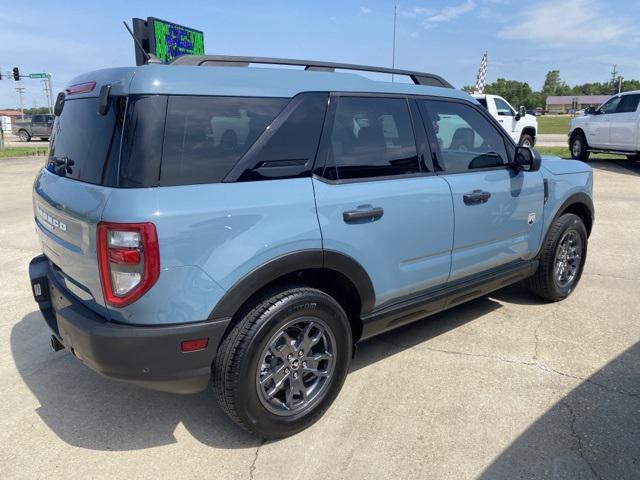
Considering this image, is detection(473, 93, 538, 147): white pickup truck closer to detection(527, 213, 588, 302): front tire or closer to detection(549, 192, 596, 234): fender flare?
detection(549, 192, 596, 234): fender flare

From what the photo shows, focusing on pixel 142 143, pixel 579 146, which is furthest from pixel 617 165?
pixel 142 143

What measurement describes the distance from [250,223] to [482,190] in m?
1.89

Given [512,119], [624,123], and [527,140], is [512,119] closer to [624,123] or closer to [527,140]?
[527,140]

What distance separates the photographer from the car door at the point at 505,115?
1678 cm

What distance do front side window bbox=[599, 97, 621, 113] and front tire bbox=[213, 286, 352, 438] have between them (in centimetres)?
1403

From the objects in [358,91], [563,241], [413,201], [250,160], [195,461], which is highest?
[358,91]

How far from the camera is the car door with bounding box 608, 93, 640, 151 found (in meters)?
13.1

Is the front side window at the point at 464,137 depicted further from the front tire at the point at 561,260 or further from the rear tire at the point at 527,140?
the rear tire at the point at 527,140

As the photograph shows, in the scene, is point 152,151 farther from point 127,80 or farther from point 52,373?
point 52,373

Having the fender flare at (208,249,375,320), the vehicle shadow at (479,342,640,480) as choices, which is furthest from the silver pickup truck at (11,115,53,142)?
the vehicle shadow at (479,342,640,480)

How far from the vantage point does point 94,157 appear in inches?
96.7

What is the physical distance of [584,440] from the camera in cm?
266

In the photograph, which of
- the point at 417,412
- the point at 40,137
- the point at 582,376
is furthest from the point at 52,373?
the point at 40,137

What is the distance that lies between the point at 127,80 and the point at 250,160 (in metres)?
0.65
